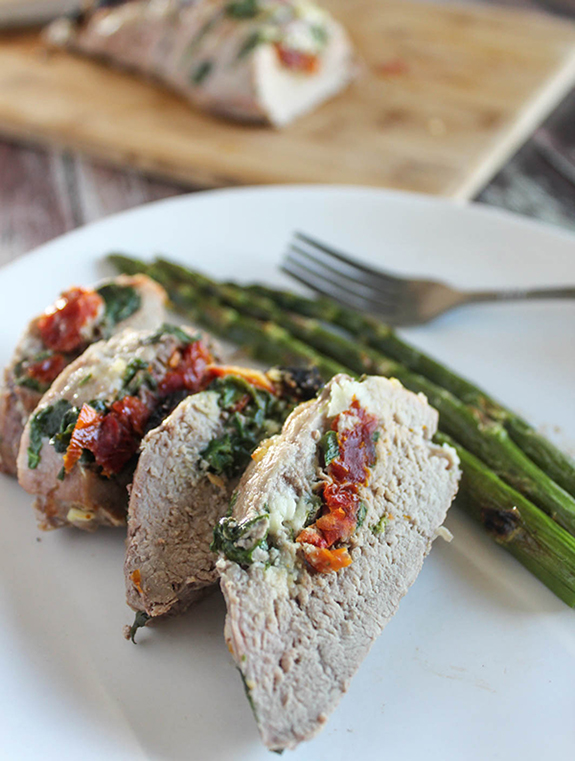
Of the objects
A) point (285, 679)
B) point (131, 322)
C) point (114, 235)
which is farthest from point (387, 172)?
point (285, 679)

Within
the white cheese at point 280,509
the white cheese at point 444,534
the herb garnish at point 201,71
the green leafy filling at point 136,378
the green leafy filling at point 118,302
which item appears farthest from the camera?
the herb garnish at point 201,71

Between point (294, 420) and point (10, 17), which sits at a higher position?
point (294, 420)

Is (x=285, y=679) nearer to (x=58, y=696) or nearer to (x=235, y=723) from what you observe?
(x=235, y=723)

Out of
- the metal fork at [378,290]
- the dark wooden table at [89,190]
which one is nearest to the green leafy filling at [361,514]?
the metal fork at [378,290]

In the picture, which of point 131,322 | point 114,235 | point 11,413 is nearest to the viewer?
point 11,413

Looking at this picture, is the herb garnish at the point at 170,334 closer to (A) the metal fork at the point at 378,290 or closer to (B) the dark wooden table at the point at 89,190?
(A) the metal fork at the point at 378,290

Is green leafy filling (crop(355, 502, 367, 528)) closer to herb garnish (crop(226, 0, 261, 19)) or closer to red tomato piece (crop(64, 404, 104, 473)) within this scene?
red tomato piece (crop(64, 404, 104, 473))

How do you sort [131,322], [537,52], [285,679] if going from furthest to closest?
[537,52]
[131,322]
[285,679]
